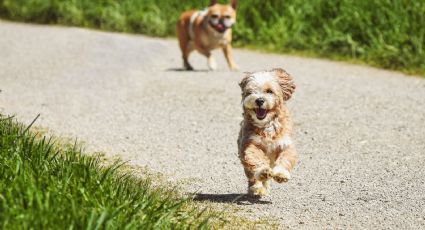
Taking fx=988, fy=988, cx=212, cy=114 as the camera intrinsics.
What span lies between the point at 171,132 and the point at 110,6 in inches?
397

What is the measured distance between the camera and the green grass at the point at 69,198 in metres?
4.64

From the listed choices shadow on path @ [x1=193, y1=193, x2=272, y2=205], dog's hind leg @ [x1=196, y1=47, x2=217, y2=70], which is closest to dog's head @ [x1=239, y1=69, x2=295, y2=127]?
shadow on path @ [x1=193, y1=193, x2=272, y2=205]

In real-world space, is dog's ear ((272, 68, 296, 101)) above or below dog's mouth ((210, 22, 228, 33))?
above

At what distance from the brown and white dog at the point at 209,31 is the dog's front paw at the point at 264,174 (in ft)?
22.5

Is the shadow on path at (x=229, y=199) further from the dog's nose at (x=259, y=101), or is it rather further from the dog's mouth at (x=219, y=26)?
the dog's mouth at (x=219, y=26)

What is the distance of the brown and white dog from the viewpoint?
12.9 m

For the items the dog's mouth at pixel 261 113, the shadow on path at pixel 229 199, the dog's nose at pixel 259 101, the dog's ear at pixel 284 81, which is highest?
the dog's ear at pixel 284 81

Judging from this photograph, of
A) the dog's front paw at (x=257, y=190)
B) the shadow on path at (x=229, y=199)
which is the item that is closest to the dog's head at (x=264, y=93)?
the dog's front paw at (x=257, y=190)

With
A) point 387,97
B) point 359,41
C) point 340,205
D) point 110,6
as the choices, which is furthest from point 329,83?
point 110,6

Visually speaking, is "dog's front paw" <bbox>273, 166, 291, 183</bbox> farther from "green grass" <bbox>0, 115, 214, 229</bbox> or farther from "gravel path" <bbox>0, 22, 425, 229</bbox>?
"green grass" <bbox>0, 115, 214, 229</bbox>

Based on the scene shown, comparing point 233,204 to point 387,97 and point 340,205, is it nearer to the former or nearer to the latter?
point 340,205

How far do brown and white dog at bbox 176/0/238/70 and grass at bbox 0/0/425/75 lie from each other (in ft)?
6.35

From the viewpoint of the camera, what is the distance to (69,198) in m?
5.04

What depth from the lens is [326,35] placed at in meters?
15.0
